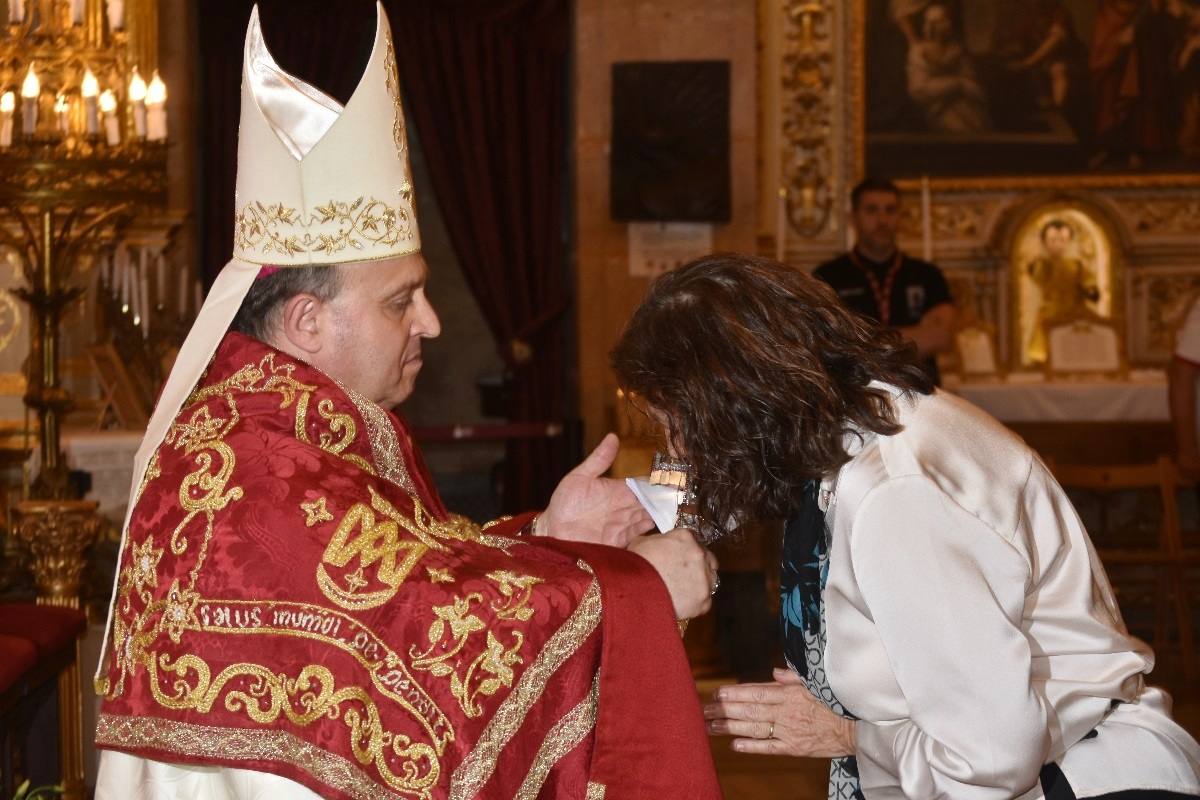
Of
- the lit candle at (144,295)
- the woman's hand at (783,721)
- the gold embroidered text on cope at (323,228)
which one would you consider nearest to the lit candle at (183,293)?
the lit candle at (144,295)

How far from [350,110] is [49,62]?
5.09 m

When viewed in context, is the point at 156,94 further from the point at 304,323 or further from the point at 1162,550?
the point at 1162,550

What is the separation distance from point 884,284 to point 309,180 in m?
4.60

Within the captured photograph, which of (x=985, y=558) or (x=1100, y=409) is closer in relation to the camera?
(x=985, y=558)

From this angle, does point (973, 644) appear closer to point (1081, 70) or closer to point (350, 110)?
point (350, 110)

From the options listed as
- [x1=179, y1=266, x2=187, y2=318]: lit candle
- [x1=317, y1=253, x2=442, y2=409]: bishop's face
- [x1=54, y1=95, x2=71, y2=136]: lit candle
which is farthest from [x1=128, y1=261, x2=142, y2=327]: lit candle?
[x1=317, y1=253, x2=442, y2=409]: bishop's face

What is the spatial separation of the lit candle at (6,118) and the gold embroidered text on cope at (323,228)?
3.27m

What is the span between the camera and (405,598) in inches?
80.9

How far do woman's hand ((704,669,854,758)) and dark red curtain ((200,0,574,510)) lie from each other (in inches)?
274

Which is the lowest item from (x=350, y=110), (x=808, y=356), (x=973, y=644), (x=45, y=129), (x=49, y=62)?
(x=973, y=644)

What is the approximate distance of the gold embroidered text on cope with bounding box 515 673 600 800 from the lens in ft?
6.92

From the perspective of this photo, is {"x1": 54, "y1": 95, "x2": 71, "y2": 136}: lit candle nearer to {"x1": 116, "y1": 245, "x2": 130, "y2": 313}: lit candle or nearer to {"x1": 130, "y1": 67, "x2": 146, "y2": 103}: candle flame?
{"x1": 130, "y1": 67, "x2": 146, "y2": 103}: candle flame

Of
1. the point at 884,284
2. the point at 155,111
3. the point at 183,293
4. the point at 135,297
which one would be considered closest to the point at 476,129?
the point at 183,293

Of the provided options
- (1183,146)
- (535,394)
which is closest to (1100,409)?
(1183,146)
